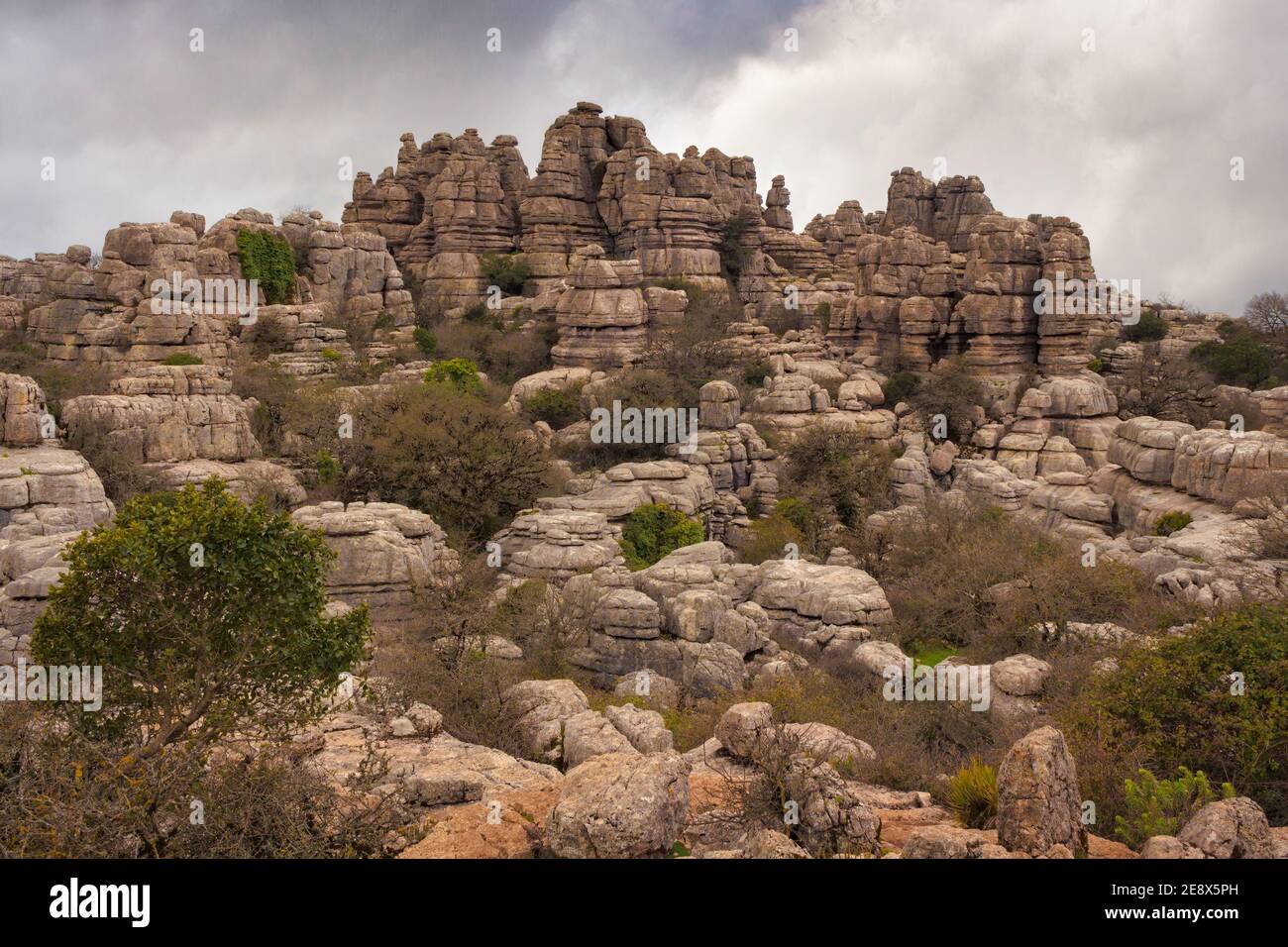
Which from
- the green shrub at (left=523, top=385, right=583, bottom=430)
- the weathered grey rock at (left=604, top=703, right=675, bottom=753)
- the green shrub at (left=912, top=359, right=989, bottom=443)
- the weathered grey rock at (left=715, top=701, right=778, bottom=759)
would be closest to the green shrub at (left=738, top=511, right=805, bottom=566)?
the green shrub at (left=523, top=385, right=583, bottom=430)

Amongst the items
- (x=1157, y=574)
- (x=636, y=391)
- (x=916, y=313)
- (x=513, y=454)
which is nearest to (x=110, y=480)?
(x=513, y=454)

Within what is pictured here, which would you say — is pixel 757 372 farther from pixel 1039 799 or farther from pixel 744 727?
pixel 1039 799

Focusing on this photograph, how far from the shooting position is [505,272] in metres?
47.3

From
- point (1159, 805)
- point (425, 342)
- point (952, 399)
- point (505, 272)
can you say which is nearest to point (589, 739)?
point (1159, 805)

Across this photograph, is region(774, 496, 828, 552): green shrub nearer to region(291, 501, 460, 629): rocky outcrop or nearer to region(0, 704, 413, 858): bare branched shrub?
region(291, 501, 460, 629): rocky outcrop

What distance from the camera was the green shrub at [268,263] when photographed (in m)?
37.9

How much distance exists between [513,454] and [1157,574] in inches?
575

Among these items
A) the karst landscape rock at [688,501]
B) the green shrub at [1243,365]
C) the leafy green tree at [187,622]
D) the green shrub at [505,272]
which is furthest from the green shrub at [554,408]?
the green shrub at [1243,365]

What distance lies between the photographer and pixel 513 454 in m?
25.7

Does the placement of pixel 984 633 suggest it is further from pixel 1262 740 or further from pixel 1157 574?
pixel 1262 740

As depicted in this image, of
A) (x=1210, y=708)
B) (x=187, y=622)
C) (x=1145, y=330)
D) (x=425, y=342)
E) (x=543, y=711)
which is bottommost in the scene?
(x=543, y=711)

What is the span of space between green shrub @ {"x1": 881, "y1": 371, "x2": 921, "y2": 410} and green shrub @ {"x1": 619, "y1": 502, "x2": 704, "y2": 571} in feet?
53.8

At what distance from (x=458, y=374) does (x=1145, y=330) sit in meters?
35.0

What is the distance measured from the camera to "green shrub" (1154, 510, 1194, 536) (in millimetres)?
22797
